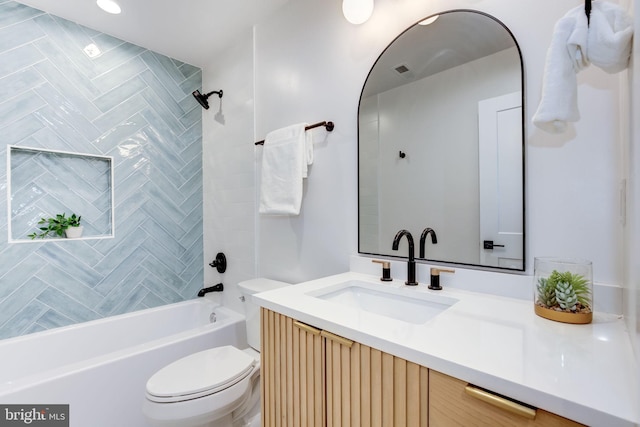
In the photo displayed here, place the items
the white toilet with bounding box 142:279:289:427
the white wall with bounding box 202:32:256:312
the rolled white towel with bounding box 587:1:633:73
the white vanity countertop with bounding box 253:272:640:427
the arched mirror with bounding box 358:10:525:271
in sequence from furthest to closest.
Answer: the white wall with bounding box 202:32:256:312 < the white toilet with bounding box 142:279:289:427 < the arched mirror with bounding box 358:10:525:271 < the rolled white towel with bounding box 587:1:633:73 < the white vanity countertop with bounding box 253:272:640:427

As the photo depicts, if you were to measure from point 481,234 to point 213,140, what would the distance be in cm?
225

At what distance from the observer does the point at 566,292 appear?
79cm

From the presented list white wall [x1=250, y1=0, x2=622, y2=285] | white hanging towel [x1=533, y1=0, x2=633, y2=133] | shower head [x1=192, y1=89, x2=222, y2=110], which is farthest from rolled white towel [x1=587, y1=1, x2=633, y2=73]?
shower head [x1=192, y1=89, x2=222, y2=110]

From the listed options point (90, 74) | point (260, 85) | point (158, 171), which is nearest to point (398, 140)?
point (260, 85)

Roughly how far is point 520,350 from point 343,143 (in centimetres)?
121

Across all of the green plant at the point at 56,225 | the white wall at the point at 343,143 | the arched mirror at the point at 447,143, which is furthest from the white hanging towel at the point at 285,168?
the green plant at the point at 56,225

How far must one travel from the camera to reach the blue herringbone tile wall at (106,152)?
1.83 meters

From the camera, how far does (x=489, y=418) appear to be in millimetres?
565

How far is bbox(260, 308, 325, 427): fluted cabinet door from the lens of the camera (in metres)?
0.89

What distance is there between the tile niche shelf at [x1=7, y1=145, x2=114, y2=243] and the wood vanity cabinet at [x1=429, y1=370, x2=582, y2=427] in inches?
94.3

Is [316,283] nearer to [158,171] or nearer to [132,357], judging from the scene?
[132,357]

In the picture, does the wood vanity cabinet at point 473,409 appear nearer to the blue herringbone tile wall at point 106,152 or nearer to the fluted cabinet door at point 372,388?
the fluted cabinet door at point 372,388

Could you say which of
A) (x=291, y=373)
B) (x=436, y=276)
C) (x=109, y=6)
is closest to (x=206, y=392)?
(x=291, y=373)

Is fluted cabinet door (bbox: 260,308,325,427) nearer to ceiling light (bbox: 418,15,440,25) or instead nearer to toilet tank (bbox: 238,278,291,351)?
toilet tank (bbox: 238,278,291,351)
